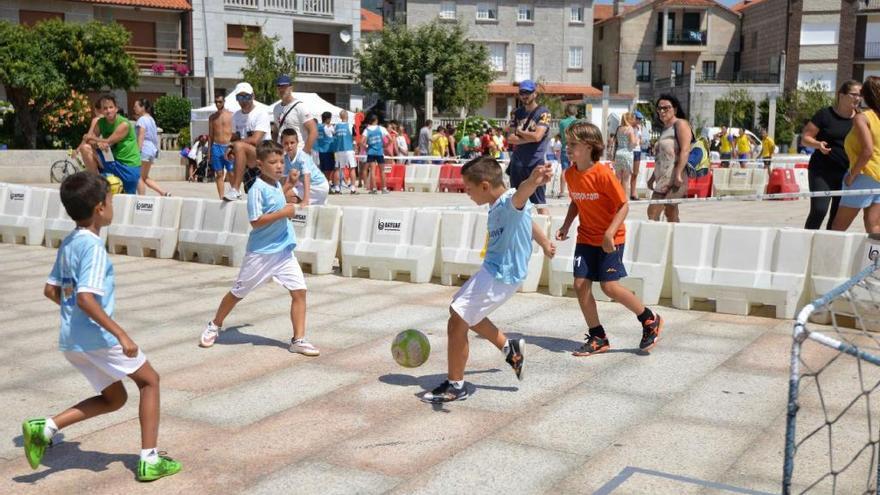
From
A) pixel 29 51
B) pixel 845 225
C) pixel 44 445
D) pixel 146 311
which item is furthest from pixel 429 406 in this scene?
pixel 29 51

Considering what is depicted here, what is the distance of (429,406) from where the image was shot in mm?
5180

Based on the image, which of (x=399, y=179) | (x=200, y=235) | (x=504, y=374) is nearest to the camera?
(x=504, y=374)

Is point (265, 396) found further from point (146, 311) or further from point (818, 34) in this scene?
point (818, 34)

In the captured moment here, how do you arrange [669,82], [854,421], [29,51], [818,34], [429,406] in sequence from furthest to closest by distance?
[669,82]
[818,34]
[29,51]
[429,406]
[854,421]

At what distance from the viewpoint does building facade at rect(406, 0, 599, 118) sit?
54.0 m

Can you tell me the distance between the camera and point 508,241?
5215 millimetres

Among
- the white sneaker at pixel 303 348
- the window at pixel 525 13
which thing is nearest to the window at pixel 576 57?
the window at pixel 525 13

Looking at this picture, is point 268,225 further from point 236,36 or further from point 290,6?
point 290,6

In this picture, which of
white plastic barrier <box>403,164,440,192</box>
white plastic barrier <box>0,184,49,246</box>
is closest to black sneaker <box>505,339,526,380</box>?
white plastic barrier <box>0,184,49,246</box>

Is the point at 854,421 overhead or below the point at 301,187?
below

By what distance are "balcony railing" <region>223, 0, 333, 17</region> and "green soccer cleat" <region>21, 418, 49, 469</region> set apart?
41.2 meters

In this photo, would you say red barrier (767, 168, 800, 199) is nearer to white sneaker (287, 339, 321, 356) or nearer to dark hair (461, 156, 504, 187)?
white sneaker (287, 339, 321, 356)

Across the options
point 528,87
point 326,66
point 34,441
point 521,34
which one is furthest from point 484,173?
point 521,34

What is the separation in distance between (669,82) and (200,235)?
56006 mm
